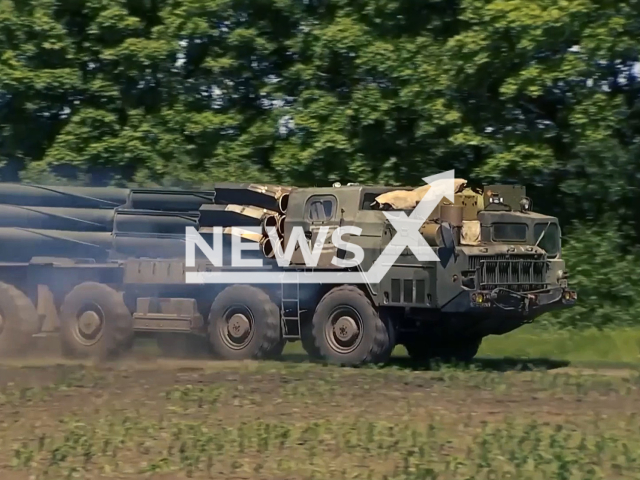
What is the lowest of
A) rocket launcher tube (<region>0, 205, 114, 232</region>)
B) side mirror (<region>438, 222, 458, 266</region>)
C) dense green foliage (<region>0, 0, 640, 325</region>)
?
side mirror (<region>438, 222, 458, 266</region>)

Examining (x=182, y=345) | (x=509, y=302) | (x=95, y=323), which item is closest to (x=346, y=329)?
(x=509, y=302)

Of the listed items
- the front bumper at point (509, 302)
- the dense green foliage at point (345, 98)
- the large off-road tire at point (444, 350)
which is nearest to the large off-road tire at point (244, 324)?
the large off-road tire at point (444, 350)

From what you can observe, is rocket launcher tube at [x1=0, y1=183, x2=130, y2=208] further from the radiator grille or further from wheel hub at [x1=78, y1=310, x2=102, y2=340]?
the radiator grille

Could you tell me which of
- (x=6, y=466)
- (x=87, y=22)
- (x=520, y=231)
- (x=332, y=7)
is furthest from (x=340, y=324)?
(x=87, y=22)

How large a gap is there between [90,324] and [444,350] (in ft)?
17.5

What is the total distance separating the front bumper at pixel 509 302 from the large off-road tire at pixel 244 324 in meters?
2.66

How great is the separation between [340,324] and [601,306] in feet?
22.0

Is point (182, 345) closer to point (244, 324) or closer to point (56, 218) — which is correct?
point (244, 324)

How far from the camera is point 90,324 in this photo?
17375 mm

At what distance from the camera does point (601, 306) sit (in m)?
20.8

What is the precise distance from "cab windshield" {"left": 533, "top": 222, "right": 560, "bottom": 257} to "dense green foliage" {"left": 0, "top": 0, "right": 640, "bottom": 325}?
4.54 metres

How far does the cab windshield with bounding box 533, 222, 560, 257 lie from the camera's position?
53.7ft

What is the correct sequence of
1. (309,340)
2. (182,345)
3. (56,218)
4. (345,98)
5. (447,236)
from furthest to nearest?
(345,98), (182,345), (56,218), (309,340), (447,236)

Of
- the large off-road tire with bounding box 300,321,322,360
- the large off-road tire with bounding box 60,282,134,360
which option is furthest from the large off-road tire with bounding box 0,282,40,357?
the large off-road tire with bounding box 300,321,322,360
